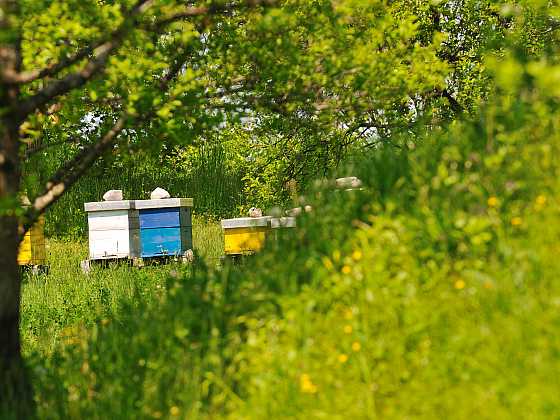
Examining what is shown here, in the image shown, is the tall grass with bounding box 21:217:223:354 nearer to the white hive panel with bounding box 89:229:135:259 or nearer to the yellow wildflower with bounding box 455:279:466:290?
the white hive panel with bounding box 89:229:135:259

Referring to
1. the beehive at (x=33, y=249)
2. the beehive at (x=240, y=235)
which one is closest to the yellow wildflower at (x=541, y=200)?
the beehive at (x=240, y=235)

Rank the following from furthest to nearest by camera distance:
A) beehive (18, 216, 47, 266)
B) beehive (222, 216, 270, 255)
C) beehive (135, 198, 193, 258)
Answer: beehive (18, 216, 47, 266) < beehive (135, 198, 193, 258) < beehive (222, 216, 270, 255)

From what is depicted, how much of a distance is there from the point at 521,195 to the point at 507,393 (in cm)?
150

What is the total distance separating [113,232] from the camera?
49.2 feet

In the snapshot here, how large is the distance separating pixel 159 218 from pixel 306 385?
10.6m

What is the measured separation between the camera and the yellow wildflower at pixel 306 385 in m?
4.62

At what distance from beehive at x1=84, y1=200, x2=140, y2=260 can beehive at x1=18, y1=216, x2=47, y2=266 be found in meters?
1.21

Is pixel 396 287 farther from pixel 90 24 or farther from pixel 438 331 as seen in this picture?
pixel 90 24

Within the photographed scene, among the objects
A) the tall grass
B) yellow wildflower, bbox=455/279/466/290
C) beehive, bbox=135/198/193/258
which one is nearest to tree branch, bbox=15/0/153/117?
the tall grass

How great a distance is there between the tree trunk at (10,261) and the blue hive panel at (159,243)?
889cm

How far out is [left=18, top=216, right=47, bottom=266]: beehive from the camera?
1537 cm

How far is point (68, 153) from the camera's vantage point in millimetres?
24812

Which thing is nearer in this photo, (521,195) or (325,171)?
(521,195)

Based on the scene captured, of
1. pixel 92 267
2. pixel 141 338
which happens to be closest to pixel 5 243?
pixel 141 338
